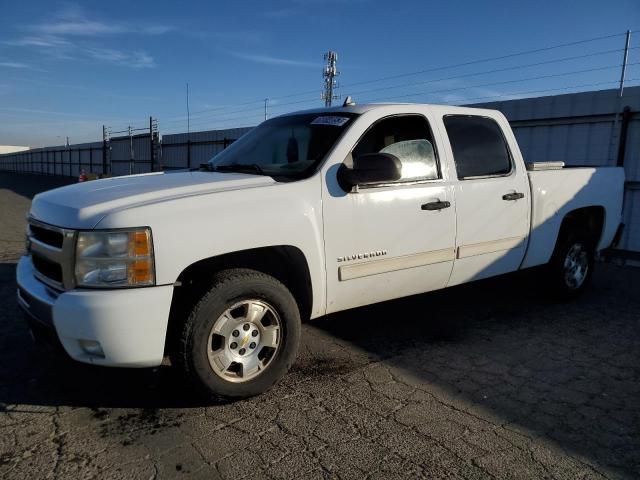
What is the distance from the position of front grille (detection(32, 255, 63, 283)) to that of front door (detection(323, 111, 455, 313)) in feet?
5.22

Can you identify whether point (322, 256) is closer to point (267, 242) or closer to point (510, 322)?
point (267, 242)

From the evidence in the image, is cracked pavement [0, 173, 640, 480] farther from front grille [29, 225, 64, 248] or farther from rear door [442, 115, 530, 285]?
front grille [29, 225, 64, 248]

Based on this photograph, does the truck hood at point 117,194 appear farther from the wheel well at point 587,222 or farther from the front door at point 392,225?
the wheel well at point 587,222

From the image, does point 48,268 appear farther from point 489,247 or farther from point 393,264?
point 489,247

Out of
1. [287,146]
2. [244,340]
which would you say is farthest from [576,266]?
[244,340]

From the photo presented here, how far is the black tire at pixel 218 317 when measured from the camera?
2834 millimetres

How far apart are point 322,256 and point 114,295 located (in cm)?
129

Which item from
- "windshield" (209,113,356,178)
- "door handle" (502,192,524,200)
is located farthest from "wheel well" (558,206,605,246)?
"windshield" (209,113,356,178)

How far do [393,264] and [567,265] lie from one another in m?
2.62

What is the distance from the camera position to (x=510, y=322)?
479 centimetres

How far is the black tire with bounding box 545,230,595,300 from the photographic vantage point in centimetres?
516

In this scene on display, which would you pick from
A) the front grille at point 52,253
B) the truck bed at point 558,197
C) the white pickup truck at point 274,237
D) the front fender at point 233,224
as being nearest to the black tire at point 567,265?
the truck bed at point 558,197

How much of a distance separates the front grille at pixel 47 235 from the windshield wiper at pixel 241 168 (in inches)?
53.2

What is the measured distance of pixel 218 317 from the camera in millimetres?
2902
